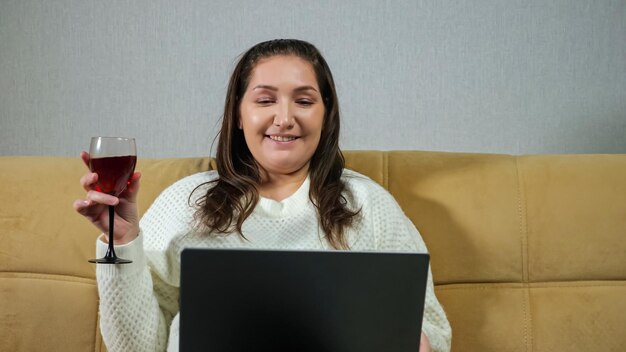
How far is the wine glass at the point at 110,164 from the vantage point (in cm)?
119

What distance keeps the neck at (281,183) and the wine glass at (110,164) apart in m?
0.51

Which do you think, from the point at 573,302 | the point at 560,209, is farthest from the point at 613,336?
the point at 560,209

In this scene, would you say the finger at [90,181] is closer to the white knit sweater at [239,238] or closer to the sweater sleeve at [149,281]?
the sweater sleeve at [149,281]

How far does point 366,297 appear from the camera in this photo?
3.24ft

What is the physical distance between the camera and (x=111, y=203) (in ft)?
3.87

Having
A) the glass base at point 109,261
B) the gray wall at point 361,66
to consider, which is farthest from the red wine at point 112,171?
the gray wall at point 361,66

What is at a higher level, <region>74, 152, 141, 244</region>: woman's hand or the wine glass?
the wine glass

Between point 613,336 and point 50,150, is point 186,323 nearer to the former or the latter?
point 613,336

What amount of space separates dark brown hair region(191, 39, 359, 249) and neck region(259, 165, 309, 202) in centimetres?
2

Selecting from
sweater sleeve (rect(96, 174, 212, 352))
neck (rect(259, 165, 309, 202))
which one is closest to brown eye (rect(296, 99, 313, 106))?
neck (rect(259, 165, 309, 202))

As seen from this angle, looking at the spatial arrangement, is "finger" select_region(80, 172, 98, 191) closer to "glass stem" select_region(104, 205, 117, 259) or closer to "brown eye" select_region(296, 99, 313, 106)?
"glass stem" select_region(104, 205, 117, 259)

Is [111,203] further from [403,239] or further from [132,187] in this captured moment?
[403,239]

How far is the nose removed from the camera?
1564 mm

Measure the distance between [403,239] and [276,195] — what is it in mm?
332
